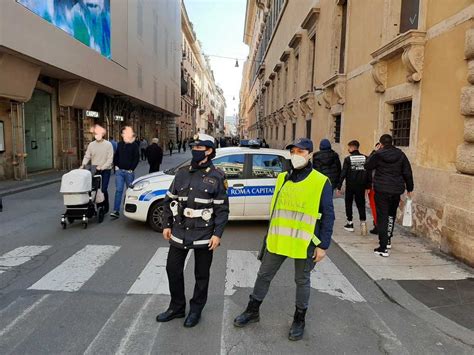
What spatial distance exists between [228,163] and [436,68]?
13.3ft

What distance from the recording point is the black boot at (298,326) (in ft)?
10.9

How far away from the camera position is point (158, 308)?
383cm

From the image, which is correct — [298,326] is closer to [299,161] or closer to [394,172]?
[299,161]

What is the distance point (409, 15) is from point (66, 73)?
1256 centimetres

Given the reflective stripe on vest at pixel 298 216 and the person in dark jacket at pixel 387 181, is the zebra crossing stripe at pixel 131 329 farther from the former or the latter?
the person in dark jacket at pixel 387 181

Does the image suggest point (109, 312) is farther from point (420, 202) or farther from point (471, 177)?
point (420, 202)

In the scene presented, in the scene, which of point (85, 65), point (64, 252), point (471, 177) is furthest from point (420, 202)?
point (85, 65)

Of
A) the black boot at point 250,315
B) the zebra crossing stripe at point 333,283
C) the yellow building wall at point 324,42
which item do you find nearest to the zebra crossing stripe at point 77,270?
the black boot at point 250,315

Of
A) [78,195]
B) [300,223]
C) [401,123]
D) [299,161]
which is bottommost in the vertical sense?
[78,195]

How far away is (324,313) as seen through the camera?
387 centimetres

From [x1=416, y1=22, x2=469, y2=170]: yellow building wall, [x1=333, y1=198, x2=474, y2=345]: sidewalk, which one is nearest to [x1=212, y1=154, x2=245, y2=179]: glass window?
[x1=333, y1=198, x2=474, y2=345]: sidewalk

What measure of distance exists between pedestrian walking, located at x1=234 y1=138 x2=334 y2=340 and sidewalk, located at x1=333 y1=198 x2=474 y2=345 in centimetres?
148

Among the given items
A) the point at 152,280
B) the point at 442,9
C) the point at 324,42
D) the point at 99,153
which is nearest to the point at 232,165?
the point at 99,153

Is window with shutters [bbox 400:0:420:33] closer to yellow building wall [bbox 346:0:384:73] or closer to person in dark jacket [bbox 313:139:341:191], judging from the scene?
yellow building wall [bbox 346:0:384:73]
